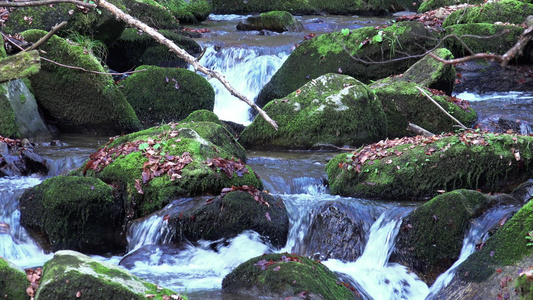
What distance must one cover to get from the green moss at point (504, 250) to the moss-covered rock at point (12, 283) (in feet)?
12.7

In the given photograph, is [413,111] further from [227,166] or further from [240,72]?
[240,72]

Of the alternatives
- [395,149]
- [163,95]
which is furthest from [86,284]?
[163,95]

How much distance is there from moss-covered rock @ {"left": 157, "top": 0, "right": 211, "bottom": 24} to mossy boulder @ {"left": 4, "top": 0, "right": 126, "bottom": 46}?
860cm

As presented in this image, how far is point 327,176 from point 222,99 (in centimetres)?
616

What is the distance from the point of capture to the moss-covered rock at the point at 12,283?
4.35 m

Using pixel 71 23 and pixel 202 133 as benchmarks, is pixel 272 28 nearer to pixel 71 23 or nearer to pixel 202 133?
pixel 71 23

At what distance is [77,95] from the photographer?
36.9 ft

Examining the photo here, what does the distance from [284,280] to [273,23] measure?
1531 cm

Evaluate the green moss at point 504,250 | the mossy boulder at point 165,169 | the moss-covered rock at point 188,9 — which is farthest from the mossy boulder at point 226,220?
the moss-covered rock at point 188,9

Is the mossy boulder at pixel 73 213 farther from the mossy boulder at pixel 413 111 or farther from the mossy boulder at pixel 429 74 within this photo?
the mossy boulder at pixel 429 74

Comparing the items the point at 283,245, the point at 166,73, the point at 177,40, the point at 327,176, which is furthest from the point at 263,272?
the point at 177,40

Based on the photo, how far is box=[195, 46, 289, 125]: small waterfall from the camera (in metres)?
13.9

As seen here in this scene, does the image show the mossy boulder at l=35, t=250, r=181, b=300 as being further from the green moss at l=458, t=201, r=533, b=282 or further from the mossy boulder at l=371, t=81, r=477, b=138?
the mossy boulder at l=371, t=81, r=477, b=138

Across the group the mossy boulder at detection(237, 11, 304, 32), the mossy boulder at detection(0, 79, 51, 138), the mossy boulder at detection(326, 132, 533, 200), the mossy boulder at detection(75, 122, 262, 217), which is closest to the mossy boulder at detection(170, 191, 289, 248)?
the mossy boulder at detection(75, 122, 262, 217)
